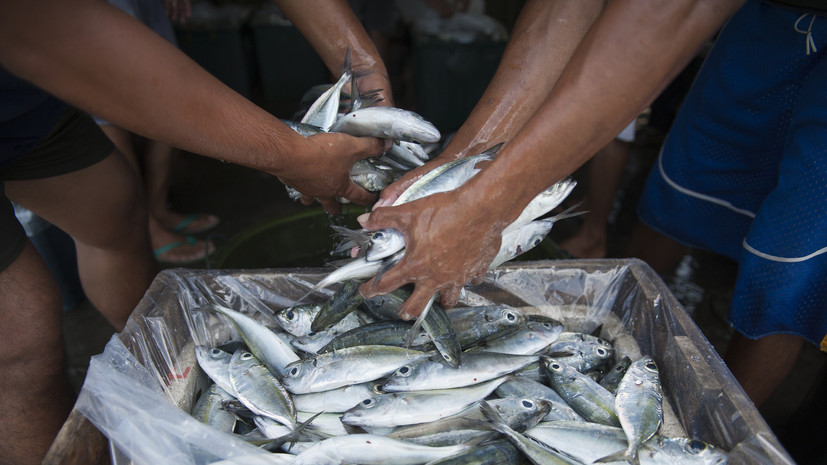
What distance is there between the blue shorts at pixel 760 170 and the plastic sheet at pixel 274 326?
0.45 metres

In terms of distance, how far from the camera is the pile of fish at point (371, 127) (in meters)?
1.56

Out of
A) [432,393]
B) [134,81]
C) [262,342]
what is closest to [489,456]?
[432,393]

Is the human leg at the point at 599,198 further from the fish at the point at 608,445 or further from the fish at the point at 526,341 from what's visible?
the fish at the point at 608,445

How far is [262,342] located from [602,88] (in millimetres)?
1238

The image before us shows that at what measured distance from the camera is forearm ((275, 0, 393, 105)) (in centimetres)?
191

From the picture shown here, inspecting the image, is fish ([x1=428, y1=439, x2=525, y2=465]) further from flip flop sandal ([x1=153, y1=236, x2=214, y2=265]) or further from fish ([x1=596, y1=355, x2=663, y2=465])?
flip flop sandal ([x1=153, y1=236, x2=214, y2=265])

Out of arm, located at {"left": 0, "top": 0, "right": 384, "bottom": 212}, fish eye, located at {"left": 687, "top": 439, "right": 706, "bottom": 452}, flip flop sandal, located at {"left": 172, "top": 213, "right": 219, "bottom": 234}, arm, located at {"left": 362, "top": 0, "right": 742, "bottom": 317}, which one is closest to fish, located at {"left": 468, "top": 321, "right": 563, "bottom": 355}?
arm, located at {"left": 362, "top": 0, "right": 742, "bottom": 317}

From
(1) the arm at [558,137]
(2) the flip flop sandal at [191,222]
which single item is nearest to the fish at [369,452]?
(1) the arm at [558,137]

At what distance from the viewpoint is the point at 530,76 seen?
1683 mm

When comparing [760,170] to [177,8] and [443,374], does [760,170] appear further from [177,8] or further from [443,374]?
[177,8]

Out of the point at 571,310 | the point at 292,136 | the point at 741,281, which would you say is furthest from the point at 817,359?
the point at 292,136

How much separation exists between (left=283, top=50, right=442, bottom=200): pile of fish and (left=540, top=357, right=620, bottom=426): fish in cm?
83

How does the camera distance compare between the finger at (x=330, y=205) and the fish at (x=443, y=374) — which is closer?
the fish at (x=443, y=374)

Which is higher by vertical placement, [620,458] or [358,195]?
[358,195]
